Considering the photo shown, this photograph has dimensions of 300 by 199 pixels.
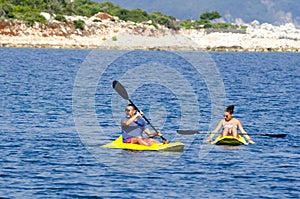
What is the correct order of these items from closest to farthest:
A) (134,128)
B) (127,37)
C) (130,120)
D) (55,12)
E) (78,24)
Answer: (130,120)
(134,128)
(78,24)
(55,12)
(127,37)

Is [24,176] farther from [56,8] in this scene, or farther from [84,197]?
[56,8]

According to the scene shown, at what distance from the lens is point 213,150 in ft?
96.0

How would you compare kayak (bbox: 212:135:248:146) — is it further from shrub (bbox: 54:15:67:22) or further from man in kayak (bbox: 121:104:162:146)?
shrub (bbox: 54:15:67:22)

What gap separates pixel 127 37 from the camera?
5979 inches

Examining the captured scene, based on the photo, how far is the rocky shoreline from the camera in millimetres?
135375

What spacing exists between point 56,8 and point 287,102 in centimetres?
10735

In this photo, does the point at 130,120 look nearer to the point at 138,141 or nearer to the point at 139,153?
the point at 138,141

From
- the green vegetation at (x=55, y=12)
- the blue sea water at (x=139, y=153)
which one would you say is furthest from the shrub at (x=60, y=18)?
the blue sea water at (x=139, y=153)

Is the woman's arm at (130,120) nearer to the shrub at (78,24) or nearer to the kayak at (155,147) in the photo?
the kayak at (155,147)

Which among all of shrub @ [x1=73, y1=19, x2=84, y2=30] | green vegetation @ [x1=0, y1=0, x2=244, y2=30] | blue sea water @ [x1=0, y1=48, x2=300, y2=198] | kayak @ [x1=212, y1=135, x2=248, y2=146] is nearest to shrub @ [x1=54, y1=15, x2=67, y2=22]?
green vegetation @ [x1=0, y1=0, x2=244, y2=30]

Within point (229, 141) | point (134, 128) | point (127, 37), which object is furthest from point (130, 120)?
point (127, 37)

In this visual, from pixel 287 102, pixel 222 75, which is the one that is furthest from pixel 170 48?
pixel 287 102

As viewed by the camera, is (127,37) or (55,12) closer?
(55,12)

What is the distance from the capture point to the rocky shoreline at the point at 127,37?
444ft
